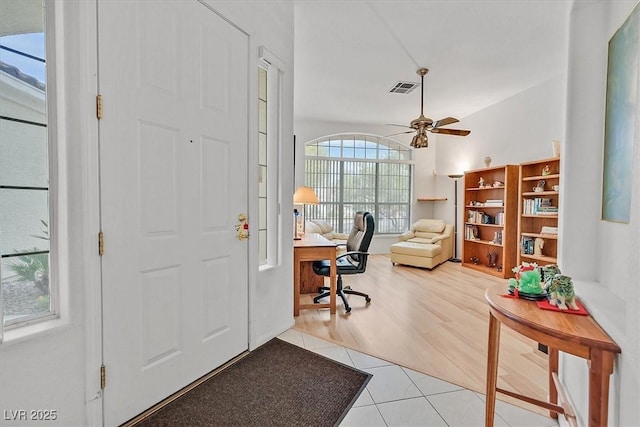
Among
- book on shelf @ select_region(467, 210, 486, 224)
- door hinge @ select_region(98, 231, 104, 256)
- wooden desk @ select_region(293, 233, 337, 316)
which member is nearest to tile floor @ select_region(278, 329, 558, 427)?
wooden desk @ select_region(293, 233, 337, 316)

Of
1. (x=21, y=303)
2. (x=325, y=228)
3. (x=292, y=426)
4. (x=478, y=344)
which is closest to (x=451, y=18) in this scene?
(x=478, y=344)

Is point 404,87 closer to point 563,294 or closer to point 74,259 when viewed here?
point 563,294

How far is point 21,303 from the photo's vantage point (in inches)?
50.6

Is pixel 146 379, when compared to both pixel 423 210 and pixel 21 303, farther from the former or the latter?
pixel 423 210

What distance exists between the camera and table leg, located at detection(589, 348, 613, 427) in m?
0.95

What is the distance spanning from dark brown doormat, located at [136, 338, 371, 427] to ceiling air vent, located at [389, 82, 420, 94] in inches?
161

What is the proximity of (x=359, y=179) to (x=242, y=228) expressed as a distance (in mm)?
5338

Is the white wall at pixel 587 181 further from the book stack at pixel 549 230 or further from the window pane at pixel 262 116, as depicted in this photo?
the book stack at pixel 549 230

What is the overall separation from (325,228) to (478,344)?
415 cm

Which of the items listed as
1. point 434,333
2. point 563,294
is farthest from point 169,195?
point 434,333

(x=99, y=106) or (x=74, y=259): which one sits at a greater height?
(x=99, y=106)

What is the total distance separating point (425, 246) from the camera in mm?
5777

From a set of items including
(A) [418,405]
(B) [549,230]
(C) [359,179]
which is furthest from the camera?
(C) [359,179]

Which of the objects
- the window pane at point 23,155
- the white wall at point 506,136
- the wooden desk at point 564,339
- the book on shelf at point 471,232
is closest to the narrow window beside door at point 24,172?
the window pane at point 23,155
